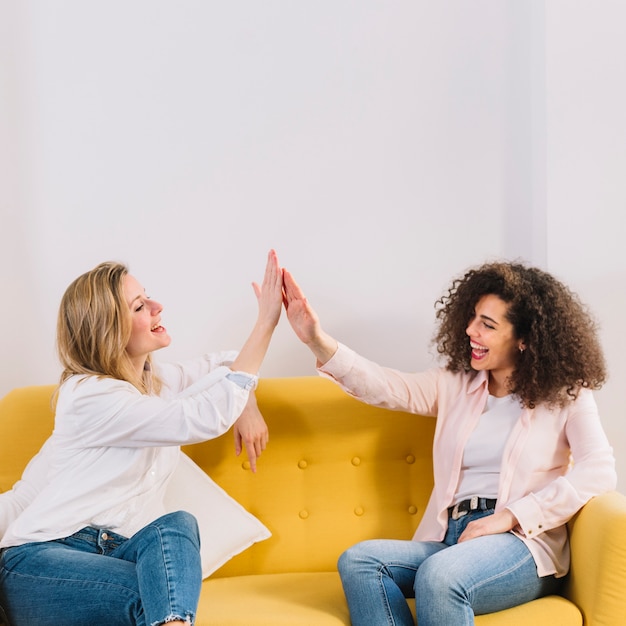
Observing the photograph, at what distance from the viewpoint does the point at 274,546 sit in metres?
2.34

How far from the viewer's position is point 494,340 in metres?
2.17

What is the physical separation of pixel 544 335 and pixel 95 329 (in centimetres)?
114

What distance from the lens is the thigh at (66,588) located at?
1.71 m

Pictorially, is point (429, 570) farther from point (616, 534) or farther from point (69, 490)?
point (69, 490)

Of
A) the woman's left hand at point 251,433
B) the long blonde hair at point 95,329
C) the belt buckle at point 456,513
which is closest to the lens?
the long blonde hair at point 95,329

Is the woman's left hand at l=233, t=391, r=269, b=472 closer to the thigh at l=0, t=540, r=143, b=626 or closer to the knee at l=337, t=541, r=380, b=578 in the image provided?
the knee at l=337, t=541, r=380, b=578

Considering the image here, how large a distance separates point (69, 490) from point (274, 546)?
67cm

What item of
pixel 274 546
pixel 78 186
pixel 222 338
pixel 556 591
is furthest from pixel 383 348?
pixel 78 186

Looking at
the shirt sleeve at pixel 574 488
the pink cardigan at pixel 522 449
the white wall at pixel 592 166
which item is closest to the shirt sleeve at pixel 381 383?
the pink cardigan at pixel 522 449

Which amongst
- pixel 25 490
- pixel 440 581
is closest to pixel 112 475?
pixel 25 490

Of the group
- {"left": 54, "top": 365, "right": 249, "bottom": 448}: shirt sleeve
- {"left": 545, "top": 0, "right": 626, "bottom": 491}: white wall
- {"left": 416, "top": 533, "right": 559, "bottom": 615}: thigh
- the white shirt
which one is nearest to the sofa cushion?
{"left": 416, "top": 533, "right": 559, "bottom": 615}: thigh

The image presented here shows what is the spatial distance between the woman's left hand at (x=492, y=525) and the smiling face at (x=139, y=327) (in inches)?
34.9

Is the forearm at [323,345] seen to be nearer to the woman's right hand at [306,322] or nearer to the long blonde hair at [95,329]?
the woman's right hand at [306,322]

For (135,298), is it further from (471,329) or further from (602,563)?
(602,563)
